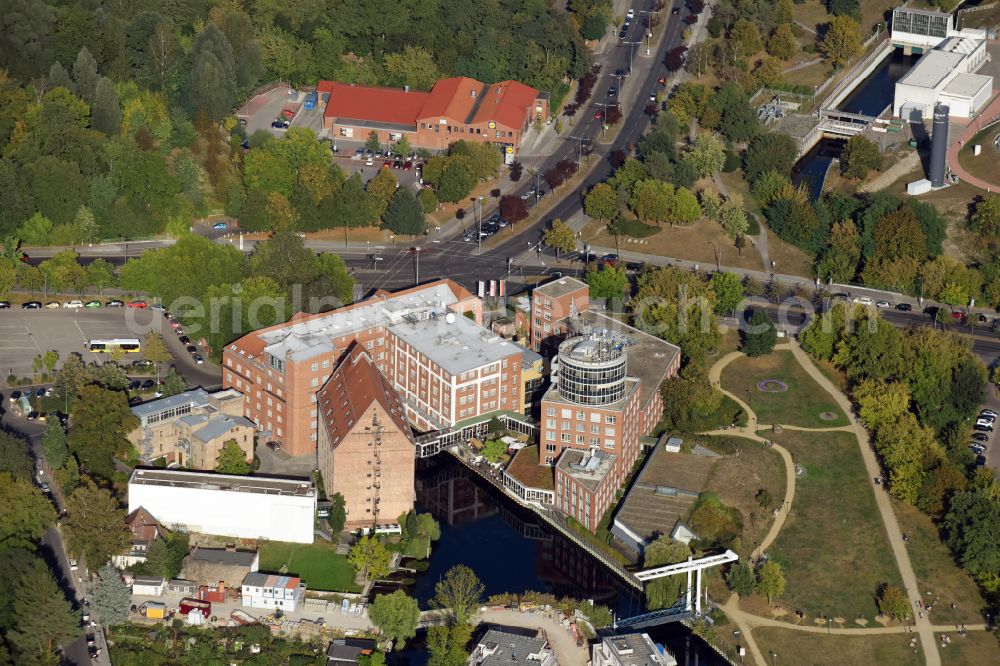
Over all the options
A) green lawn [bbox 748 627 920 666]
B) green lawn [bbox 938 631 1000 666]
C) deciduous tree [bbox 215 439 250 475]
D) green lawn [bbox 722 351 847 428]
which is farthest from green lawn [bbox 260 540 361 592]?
green lawn [bbox 938 631 1000 666]

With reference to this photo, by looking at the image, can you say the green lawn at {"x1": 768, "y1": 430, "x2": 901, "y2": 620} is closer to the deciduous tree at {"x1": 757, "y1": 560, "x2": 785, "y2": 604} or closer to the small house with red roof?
the deciduous tree at {"x1": 757, "y1": 560, "x2": 785, "y2": 604}

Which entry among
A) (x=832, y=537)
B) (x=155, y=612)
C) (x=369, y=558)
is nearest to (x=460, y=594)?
(x=369, y=558)

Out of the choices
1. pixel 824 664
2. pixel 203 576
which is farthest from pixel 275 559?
pixel 824 664

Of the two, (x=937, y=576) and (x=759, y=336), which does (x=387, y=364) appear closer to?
(x=759, y=336)

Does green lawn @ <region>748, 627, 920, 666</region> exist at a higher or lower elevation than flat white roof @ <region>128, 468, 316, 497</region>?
lower

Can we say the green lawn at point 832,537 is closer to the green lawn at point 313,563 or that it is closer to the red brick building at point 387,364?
the red brick building at point 387,364

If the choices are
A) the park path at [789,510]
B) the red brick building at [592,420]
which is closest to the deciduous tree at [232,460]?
the red brick building at [592,420]

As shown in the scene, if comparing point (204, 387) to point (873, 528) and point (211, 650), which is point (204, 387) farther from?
point (873, 528)
